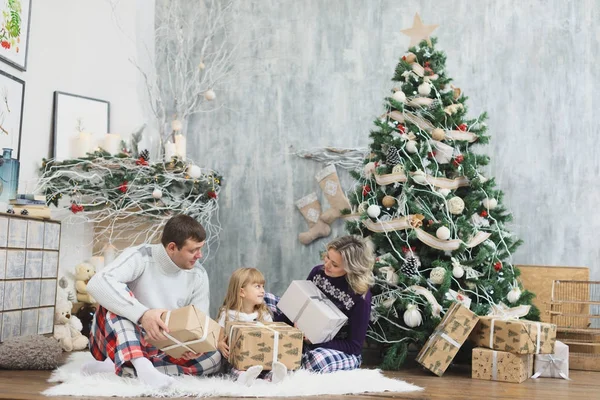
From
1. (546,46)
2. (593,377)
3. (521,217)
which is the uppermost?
(546,46)

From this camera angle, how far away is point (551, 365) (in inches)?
151

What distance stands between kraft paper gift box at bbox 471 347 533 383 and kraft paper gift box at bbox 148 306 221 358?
1496mm

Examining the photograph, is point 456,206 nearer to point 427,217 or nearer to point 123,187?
point 427,217

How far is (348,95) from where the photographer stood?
5293 millimetres

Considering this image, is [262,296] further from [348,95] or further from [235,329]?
[348,95]

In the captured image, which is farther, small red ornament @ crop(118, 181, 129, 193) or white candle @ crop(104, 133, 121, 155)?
white candle @ crop(104, 133, 121, 155)

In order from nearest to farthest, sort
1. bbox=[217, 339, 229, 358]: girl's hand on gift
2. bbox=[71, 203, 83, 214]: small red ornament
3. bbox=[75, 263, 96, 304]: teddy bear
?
bbox=[217, 339, 229, 358]: girl's hand on gift → bbox=[71, 203, 83, 214]: small red ornament → bbox=[75, 263, 96, 304]: teddy bear

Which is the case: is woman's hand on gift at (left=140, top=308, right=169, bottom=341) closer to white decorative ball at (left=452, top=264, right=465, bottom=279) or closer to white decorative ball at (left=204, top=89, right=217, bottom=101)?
white decorative ball at (left=452, top=264, right=465, bottom=279)

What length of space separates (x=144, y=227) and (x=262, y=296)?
5.32ft

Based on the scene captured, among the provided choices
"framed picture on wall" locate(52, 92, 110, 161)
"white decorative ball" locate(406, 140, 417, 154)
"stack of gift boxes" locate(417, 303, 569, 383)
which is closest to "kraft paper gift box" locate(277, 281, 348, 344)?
"stack of gift boxes" locate(417, 303, 569, 383)

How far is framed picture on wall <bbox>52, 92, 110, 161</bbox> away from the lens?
471 cm

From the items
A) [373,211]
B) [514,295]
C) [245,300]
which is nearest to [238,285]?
[245,300]

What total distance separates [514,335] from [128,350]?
1946mm

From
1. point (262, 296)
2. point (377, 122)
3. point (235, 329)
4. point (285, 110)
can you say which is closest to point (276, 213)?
point (285, 110)
